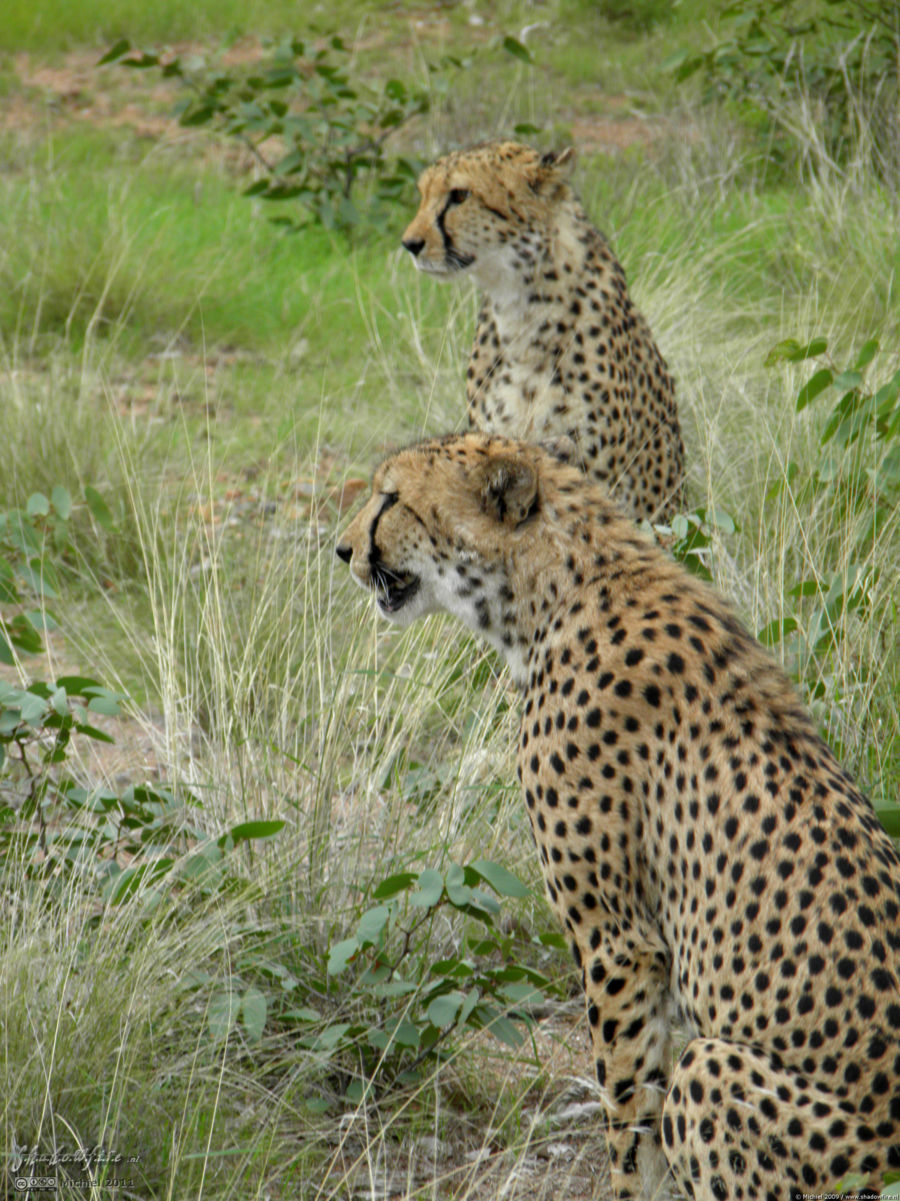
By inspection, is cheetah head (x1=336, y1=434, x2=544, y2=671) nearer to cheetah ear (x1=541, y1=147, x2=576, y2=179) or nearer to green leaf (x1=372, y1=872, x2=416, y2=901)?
green leaf (x1=372, y1=872, x2=416, y2=901)

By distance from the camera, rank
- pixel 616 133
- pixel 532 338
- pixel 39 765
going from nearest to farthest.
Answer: pixel 39 765 < pixel 532 338 < pixel 616 133

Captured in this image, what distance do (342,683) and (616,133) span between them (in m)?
8.45

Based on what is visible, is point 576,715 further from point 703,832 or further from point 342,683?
point 342,683

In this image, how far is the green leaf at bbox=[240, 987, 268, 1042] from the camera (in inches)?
97.9

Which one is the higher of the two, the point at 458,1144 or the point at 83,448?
the point at 458,1144

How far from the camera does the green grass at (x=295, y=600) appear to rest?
8.22 ft

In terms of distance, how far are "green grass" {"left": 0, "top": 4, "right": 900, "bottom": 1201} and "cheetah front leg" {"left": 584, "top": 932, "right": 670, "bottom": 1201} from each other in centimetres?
11

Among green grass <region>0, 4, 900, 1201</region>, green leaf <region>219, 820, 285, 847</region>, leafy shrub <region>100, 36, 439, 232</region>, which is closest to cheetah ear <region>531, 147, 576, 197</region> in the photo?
green grass <region>0, 4, 900, 1201</region>

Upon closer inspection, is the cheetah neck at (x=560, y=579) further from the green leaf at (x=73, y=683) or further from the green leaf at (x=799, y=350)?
the green leaf at (x=799, y=350)

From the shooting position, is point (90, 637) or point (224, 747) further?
point (90, 637)

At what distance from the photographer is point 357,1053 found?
277 cm

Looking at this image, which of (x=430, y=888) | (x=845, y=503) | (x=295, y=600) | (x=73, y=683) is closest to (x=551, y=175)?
(x=845, y=503)

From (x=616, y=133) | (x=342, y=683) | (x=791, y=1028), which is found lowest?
(x=616, y=133)

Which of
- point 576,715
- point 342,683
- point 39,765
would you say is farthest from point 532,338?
point 576,715
